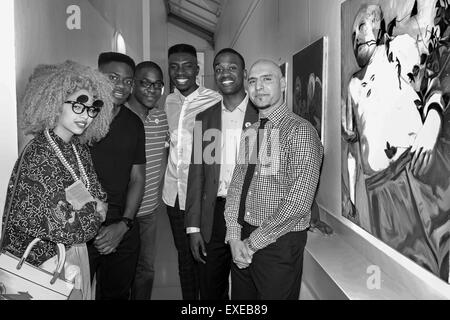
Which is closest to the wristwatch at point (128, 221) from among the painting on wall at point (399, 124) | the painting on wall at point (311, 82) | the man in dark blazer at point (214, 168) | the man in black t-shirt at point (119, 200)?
the man in black t-shirt at point (119, 200)

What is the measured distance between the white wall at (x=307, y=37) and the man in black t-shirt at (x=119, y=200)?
1.33 metres

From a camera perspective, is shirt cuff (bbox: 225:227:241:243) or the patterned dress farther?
shirt cuff (bbox: 225:227:241:243)

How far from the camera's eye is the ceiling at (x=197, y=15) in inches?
449

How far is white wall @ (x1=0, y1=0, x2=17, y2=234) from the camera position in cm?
194

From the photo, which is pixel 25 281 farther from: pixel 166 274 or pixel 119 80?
pixel 166 274

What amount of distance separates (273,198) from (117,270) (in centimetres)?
110

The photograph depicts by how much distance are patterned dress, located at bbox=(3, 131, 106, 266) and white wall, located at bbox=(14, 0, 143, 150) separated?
0.56m

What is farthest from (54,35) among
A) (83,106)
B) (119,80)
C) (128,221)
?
(128,221)

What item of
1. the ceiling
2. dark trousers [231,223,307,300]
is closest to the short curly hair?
dark trousers [231,223,307,300]

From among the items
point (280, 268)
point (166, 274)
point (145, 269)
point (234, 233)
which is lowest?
point (166, 274)

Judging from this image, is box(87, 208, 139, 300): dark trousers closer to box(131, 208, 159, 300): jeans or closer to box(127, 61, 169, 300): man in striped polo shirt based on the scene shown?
box(127, 61, 169, 300): man in striped polo shirt

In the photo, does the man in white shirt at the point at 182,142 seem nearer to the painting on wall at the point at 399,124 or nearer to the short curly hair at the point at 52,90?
the painting on wall at the point at 399,124

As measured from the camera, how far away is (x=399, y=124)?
1.76 meters
